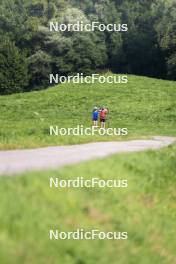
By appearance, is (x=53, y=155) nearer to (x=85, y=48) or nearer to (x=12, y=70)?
(x=12, y=70)

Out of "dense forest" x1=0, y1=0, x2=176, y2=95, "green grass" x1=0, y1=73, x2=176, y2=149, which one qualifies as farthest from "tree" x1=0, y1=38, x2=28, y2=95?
"green grass" x1=0, y1=73, x2=176, y2=149

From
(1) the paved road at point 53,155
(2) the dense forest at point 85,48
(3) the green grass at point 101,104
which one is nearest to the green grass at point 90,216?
(1) the paved road at point 53,155

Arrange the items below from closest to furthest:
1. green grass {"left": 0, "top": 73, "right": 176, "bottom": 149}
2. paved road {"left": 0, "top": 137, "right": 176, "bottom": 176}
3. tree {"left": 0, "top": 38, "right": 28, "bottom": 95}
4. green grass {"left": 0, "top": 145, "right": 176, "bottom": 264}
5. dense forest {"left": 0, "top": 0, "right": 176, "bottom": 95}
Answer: green grass {"left": 0, "top": 145, "right": 176, "bottom": 264}
paved road {"left": 0, "top": 137, "right": 176, "bottom": 176}
green grass {"left": 0, "top": 73, "right": 176, "bottom": 149}
tree {"left": 0, "top": 38, "right": 28, "bottom": 95}
dense forest {"left": 0, "top": 0, "right": 176, "bottom": 95}

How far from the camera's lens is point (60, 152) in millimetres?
21562

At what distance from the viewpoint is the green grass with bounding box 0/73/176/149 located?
157 feet

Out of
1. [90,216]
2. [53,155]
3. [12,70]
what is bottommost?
[90,216]

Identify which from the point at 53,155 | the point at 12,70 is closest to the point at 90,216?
the point at 53,155

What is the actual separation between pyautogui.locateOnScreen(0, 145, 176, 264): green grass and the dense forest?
68517 millimetres

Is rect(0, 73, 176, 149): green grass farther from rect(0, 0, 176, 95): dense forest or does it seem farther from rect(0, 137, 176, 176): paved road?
rect(0, 0, 176, 95): dense forest

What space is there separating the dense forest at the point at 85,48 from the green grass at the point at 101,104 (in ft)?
57.2

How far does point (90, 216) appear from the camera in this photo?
45.4 feet

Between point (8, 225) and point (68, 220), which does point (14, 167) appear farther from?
point (8, 225)

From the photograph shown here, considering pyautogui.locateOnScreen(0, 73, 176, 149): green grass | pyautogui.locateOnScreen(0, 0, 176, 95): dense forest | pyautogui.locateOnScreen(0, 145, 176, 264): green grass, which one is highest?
pyautogui.locateOnScreen(0, 0, 176, 95): dense forest

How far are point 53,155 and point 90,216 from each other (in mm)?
6903
